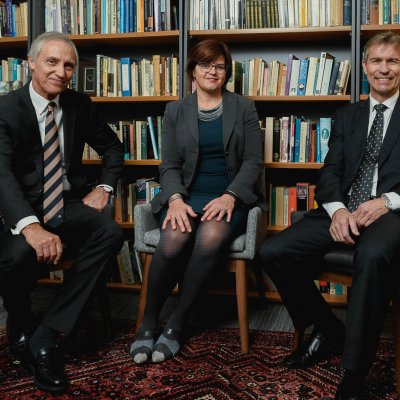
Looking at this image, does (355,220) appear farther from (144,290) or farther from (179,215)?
(144,290)

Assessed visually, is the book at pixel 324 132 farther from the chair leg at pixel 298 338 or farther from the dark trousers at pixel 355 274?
the chair leg at pixel 298 338

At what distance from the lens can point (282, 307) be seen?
3.02 m

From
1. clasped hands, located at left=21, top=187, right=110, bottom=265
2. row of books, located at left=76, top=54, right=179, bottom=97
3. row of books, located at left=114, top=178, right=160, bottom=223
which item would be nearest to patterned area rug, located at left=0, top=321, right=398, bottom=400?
clasped hands, located at left=21, top=187, right=110, bottom=265

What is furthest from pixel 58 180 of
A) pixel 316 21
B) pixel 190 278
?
pixel 316 21

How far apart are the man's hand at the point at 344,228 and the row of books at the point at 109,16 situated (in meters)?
1.61

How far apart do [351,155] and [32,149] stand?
53.0 inches

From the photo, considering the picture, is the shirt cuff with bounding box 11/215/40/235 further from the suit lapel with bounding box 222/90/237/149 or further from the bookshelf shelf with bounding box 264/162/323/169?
the bookshelf shelf with bounding box 264/162/323/169

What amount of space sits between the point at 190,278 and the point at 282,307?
97cm

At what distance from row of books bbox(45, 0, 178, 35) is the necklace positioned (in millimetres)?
774

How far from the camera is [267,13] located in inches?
117

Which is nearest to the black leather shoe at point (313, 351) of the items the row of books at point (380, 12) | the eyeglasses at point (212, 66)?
the eyeglasses at point (212, 66)

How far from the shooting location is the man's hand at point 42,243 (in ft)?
6.43

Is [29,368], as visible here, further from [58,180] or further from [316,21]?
[316,21]

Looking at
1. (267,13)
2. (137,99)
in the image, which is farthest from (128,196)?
(267,13)
